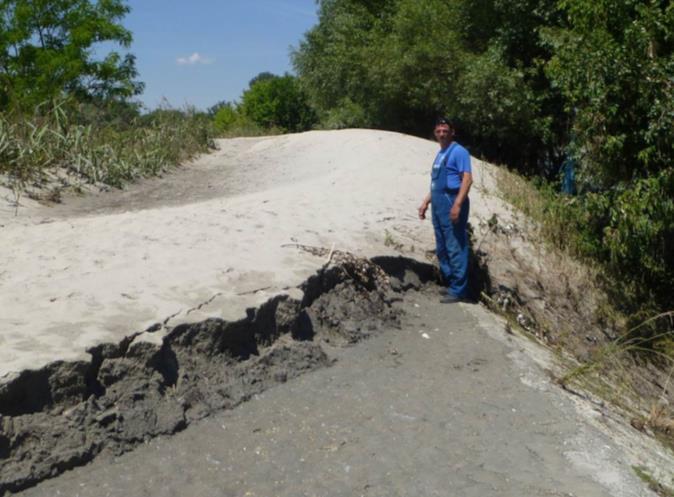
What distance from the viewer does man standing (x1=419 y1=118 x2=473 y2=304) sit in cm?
803

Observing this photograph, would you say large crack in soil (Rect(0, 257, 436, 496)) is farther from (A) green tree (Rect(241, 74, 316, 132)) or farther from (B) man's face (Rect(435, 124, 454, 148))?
(A) green tree (Rect(241, 74, 316, 132))

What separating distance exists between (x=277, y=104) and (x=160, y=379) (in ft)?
110

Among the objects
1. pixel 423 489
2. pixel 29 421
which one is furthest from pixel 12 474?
pixel 423 489

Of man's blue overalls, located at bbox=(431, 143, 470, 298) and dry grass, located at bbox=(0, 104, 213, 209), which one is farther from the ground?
dry grass, located at bbox=(0, 104, 213, 209)

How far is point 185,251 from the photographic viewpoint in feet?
23.5

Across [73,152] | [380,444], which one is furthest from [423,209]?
[73,152]

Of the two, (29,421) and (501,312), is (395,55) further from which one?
(29,421)

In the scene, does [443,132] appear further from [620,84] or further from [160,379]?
[160,379]

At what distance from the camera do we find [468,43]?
54.6 feet

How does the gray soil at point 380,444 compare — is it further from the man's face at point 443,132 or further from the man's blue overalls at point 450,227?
the man's face at point 443,132

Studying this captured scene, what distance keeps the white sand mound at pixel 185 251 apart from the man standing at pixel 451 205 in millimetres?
574

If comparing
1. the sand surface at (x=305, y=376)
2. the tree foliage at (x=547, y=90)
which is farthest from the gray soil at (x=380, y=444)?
the tree foliage at (x=547, y=90)

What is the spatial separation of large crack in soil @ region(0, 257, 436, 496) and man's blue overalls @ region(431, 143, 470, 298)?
1.21 meters

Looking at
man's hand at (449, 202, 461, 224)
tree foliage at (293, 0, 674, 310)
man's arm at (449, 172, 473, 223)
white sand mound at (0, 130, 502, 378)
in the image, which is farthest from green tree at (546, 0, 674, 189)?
man's hand at (449, 202, 461, 224)
